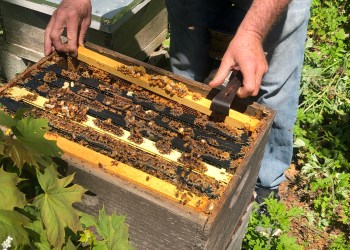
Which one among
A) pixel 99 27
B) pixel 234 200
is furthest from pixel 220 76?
pixel 99 27

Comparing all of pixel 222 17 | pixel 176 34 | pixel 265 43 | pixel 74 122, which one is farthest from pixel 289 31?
pixel 74 122

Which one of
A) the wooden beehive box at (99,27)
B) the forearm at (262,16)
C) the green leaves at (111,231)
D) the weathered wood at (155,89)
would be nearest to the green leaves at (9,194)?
the green leaves at (111,231)

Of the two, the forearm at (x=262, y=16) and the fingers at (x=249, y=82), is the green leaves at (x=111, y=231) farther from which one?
the forearm at (x=262, y=16)

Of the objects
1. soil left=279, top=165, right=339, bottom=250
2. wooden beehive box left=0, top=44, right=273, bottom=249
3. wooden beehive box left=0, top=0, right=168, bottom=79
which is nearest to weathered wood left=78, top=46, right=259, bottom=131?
wooden beehive box left=0, top=44, right=273, bottom=249

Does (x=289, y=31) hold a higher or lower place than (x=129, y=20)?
higher

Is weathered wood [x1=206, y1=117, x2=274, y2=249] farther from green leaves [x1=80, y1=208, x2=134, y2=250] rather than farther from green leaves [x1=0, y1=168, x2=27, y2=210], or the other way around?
green leaves [x1=0, y1=168, x2=27, y2=210]

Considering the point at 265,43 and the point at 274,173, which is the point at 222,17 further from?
the point at 274,173
